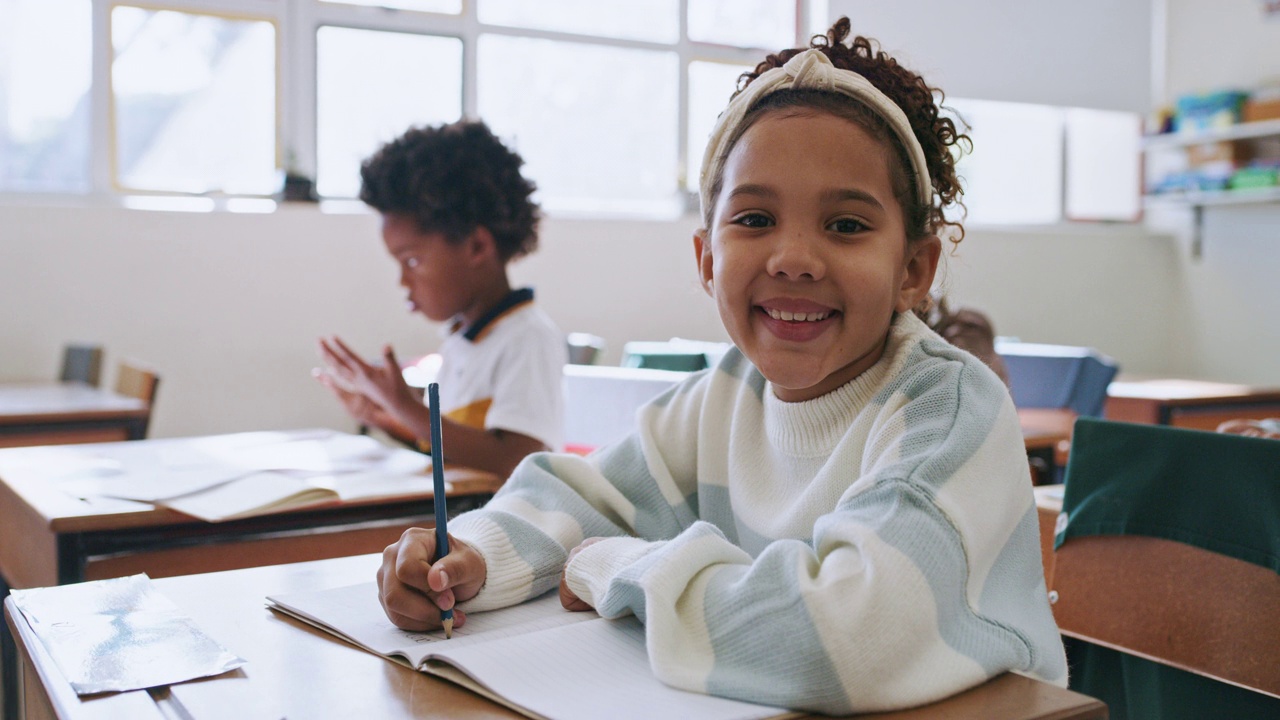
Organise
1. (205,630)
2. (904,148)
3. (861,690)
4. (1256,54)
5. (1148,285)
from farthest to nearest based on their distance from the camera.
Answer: (1148,285), (1256,54), (904,148), (205,630), (861,690)

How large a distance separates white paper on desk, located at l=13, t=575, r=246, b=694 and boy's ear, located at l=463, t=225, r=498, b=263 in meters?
1.44

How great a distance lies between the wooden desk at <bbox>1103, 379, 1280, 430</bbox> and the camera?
3619mm

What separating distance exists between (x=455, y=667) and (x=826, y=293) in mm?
414

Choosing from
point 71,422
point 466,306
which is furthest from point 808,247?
point 71,422

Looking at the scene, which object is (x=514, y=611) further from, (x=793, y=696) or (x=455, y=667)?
(x=793, y=696)

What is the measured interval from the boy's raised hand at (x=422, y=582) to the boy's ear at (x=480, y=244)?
1.50 m

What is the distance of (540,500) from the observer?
1.07 metres

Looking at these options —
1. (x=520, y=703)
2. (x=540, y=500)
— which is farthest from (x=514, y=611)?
(x=520, y=703)

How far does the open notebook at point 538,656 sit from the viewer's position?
2.27 ft

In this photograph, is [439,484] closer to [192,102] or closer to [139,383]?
[139,383]

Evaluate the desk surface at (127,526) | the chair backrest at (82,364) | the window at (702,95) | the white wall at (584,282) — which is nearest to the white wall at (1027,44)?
the white wall at (584,282)

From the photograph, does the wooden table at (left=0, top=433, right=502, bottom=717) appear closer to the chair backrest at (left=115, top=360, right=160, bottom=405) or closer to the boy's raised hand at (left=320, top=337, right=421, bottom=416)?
the boy's raised hand at (left=320, top=337, right=421, bottom=416)

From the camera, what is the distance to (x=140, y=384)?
3.06m

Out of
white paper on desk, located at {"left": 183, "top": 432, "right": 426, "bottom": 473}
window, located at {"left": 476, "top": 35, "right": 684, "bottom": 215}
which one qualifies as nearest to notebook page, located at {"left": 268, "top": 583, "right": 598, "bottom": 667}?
white paper on desk, located at {"left": 183, "top": 432, "right": 426, "bottom": 473}
